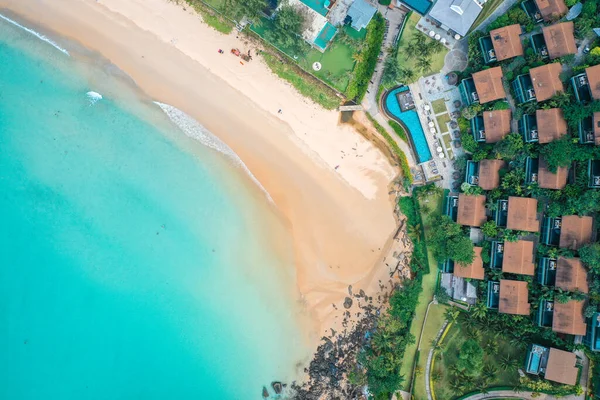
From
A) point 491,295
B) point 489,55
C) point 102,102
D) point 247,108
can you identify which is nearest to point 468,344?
point 491,295

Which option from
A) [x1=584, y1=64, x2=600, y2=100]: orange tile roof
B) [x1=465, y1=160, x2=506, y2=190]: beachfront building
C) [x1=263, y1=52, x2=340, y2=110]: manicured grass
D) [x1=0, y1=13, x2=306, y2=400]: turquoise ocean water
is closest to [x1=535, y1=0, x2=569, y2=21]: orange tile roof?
[x1=584, y1=64, x2=600, y2=100]: orange tile roof

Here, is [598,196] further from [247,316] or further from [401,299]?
[247,316]

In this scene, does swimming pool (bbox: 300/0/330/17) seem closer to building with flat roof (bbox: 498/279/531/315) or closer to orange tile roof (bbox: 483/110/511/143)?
orange tile roof (bbox: 483/110/511/143)

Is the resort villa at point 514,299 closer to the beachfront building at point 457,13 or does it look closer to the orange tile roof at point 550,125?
the orange tile roof at point 550,125

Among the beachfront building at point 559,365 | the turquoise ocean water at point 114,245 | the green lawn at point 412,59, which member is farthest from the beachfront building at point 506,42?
the beachfront building at point 559,365

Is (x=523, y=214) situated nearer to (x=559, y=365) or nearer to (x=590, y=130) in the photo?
(x=590, y=130)
